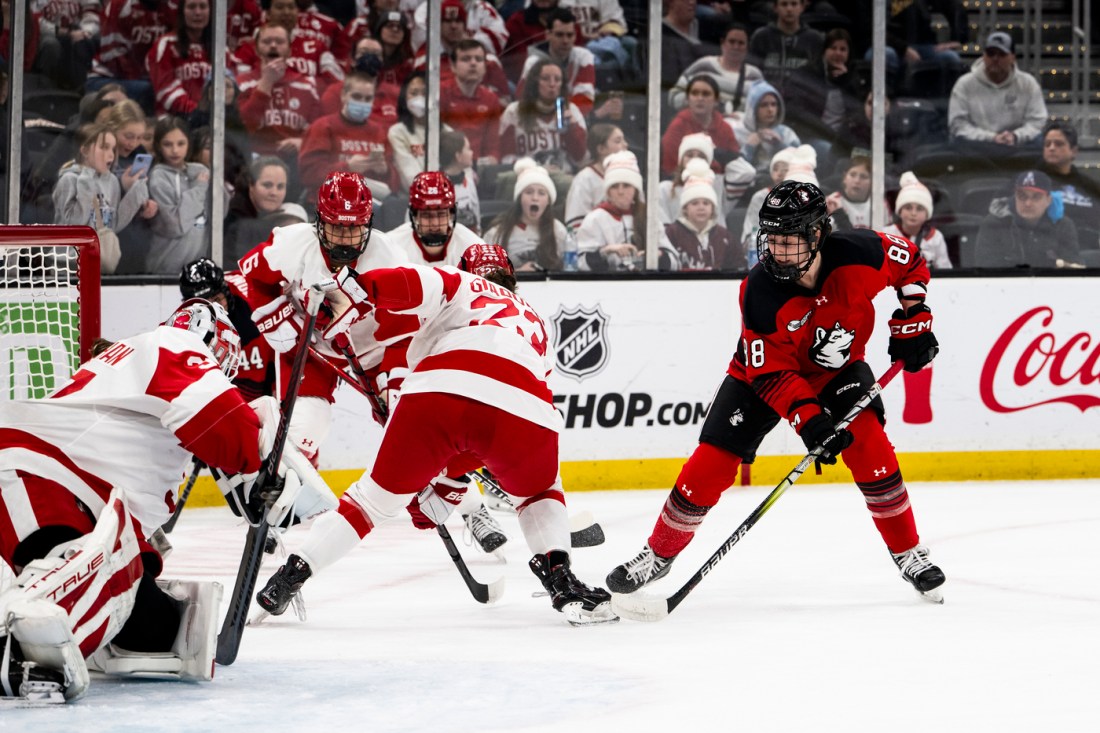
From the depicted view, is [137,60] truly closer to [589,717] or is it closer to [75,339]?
[75,339]

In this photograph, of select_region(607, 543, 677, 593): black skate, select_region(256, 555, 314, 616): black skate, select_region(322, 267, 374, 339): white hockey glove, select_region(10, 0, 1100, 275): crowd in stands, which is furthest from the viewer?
select_region(10, 0, 1100, 275): crowd in stands

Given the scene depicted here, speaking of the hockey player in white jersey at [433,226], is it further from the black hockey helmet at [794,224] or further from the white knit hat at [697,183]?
the white knit hat at [697,183]

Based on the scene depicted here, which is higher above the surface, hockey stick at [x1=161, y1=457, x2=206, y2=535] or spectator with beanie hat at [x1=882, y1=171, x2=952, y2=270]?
spectator with beanie hat at [x1=882, y1=171, x2=952, y2=270]

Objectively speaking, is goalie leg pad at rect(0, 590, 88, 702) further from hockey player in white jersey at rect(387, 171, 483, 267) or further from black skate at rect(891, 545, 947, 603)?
hockey player in white jersey at rect(387, 171, 483, 267)

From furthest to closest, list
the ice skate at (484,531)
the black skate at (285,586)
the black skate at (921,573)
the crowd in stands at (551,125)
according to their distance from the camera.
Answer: the crowd in stands at (551,125) → the ice skate at (484,531) → the black skate at (921,573) → the black skate at (285,586)

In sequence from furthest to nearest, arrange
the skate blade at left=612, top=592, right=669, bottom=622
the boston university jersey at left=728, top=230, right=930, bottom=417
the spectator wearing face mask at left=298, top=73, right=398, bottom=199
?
the spectator wearing face mask at left=298, top=73, right=398, bottom=199
the boston university jersey at left=728, top=230, right=930, bottom=417
the skate blade at left=612, top=592, right=669, bottom=622

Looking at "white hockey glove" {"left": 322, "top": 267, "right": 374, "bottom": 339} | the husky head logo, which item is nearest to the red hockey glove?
the husky head logo

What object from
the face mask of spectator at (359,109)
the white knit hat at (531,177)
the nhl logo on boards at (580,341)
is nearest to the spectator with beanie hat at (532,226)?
the white knit hat at (531,177)

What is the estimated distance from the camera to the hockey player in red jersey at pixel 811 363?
11.5 feet

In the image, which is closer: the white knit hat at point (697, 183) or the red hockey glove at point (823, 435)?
the red hockey glove at point (823, 435)

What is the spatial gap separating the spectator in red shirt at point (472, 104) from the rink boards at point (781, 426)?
777 millimetres

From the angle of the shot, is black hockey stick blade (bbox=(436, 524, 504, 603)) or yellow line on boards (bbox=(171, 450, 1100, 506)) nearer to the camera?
black hockey stick blade (bbox=(436, 524, 504, 603))

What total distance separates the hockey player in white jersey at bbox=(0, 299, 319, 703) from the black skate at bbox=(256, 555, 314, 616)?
0.57 metres

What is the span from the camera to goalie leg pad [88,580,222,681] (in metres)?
2.75
